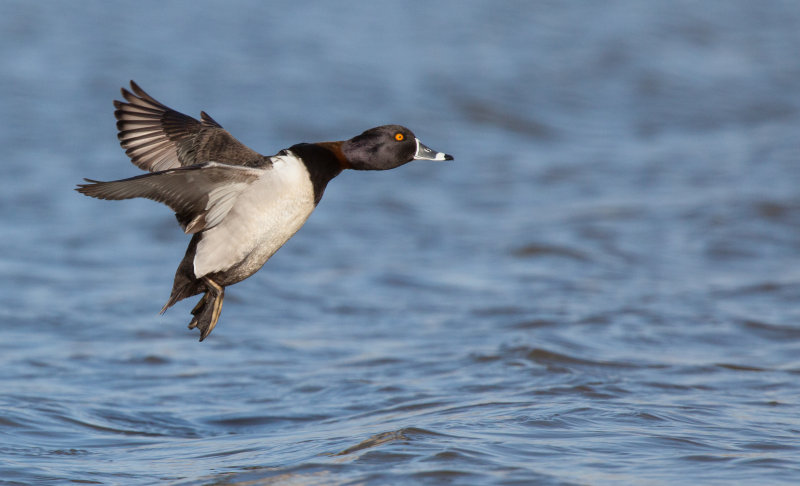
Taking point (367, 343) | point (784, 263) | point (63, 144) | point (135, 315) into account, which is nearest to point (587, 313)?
point (367, 343)

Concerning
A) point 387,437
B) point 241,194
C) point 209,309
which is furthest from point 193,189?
point 387,437

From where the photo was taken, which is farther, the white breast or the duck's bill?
the duck's bill

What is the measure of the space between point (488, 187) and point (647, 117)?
14.7ft

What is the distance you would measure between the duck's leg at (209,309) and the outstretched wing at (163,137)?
715mm

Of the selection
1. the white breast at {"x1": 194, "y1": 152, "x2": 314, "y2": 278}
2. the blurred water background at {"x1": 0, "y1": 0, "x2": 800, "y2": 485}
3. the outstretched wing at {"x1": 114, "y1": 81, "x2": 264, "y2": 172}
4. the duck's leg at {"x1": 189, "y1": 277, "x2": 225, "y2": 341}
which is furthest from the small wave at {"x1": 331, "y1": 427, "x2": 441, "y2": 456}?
the outstretched wing at {"x1": 114, "y1": 81, "x2": 264, "y2": 172}

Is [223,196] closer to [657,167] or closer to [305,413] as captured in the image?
[305,413]

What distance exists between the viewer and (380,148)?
5.30 metres

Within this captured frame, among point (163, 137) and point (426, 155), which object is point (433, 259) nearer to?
point (163, 137)

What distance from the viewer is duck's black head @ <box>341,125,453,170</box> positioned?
17.2 feet

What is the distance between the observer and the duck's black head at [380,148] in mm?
5246

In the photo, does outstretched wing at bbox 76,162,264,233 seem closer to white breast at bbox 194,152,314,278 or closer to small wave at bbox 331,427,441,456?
white breast at bbox 194,152,314,278

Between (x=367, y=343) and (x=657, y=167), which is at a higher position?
(x=657, y=167)

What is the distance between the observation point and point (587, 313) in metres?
8.75

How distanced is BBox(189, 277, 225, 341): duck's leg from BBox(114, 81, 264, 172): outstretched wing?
715 mm
